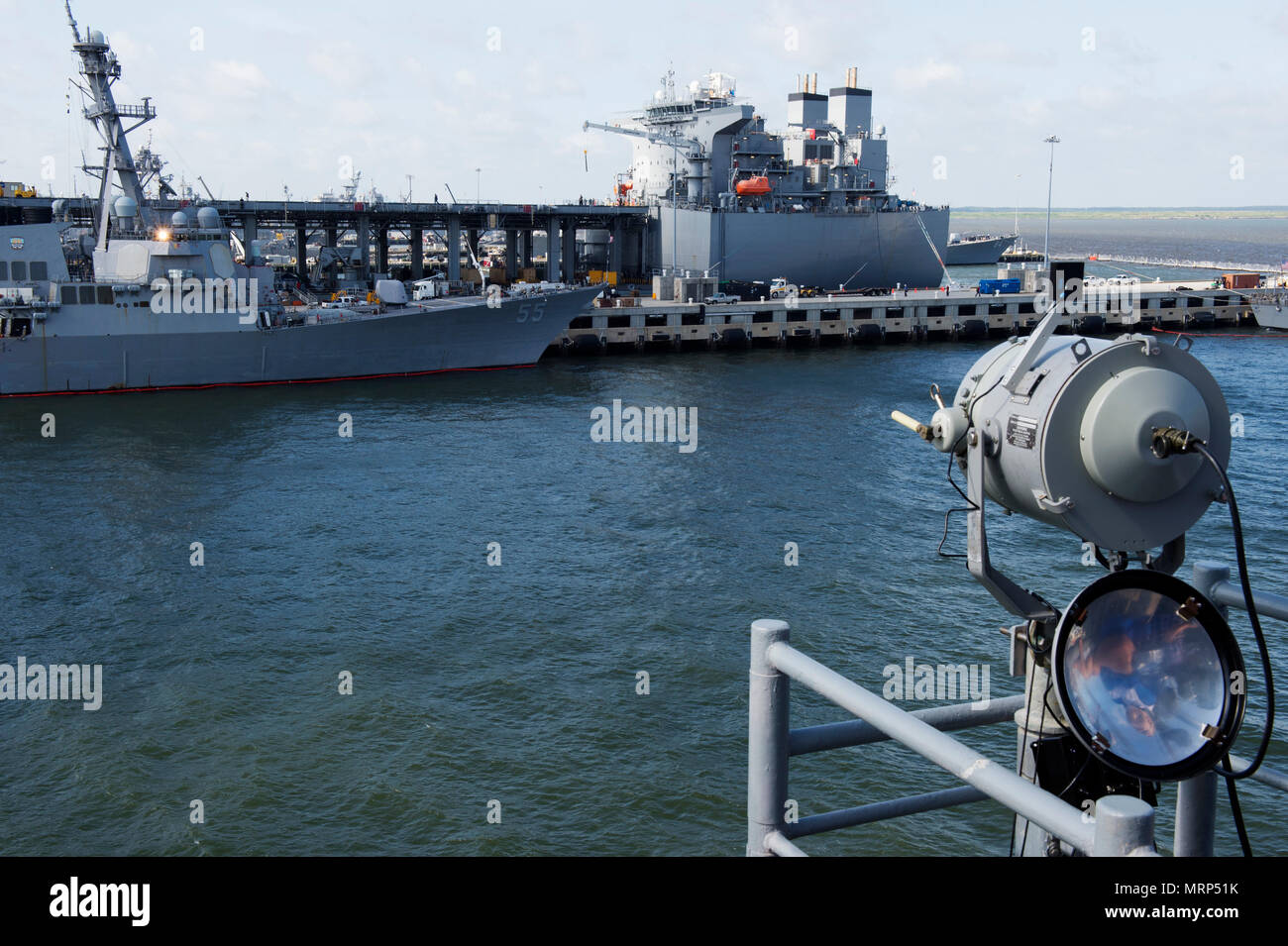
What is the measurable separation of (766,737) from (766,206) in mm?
85497

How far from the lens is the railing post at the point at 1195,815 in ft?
14.6

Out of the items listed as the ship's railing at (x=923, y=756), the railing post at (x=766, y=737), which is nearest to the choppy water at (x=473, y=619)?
the ship's railing at (x=923, y=756)

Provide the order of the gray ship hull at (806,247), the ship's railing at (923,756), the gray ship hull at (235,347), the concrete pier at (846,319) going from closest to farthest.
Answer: the ship's railing at (923,756) → the gray ship hull at (235,347) → the concrete pier at (846,319) → the gray ship hull at (806,247)

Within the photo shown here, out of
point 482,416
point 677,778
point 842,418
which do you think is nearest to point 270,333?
point 482,416

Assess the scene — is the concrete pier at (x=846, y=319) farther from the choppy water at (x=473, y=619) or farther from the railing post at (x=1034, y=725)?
the railing post at (x=1034, y=725)

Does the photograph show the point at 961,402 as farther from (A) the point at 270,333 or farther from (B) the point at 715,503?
(A) the point at 270,333

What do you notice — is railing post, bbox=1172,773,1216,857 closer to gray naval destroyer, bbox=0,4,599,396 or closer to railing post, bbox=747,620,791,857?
railing post, bbox=747,620,791,857

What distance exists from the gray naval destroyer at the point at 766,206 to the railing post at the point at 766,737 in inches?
3197

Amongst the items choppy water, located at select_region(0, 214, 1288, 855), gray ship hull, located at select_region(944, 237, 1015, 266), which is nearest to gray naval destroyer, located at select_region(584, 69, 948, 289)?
choppy water, located at select_region(0, 214, 1288, 855)

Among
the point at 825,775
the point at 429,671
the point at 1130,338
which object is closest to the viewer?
the point at 1130,338

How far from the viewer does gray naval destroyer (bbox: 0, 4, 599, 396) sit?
50.6 meters

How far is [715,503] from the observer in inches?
1231

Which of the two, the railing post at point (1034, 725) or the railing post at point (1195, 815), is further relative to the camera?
the railing post at point (1034, 725)
